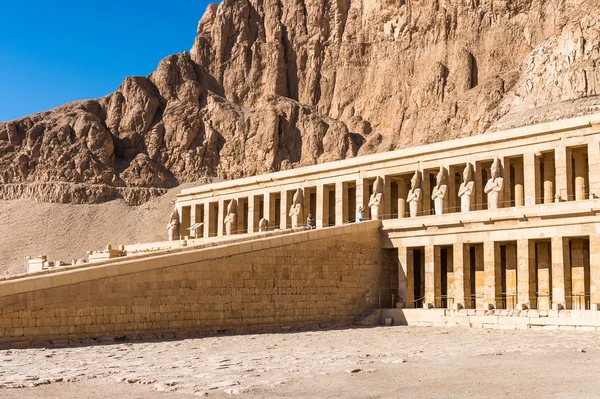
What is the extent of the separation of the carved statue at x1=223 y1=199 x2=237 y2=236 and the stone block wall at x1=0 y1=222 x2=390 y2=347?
1250 centimetres

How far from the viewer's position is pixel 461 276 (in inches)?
1148

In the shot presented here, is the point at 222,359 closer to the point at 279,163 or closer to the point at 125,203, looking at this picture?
the point at 125,203

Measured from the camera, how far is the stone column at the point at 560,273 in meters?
26.3

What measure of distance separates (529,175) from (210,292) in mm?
13836

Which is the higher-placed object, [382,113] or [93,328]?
[382,113]

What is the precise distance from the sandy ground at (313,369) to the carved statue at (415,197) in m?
11.5

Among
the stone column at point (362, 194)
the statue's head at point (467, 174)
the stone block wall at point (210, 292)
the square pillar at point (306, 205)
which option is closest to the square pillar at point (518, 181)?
the statue's head at point (467, 174)

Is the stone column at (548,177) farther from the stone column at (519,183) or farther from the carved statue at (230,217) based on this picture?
the carved statue at (230,217)

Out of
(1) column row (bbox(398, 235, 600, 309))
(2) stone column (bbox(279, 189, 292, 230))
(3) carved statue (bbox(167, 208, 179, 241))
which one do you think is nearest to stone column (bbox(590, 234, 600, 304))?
(1) column row (bbox(398, 235, 600, 309))

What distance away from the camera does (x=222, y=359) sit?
51.1 feet

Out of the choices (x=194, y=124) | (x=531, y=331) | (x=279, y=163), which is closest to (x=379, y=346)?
(x=531, y=331)

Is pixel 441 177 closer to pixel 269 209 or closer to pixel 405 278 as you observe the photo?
pixel 405 278

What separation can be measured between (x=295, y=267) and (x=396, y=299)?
7166 mm

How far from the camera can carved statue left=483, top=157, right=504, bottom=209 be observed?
29.5m
